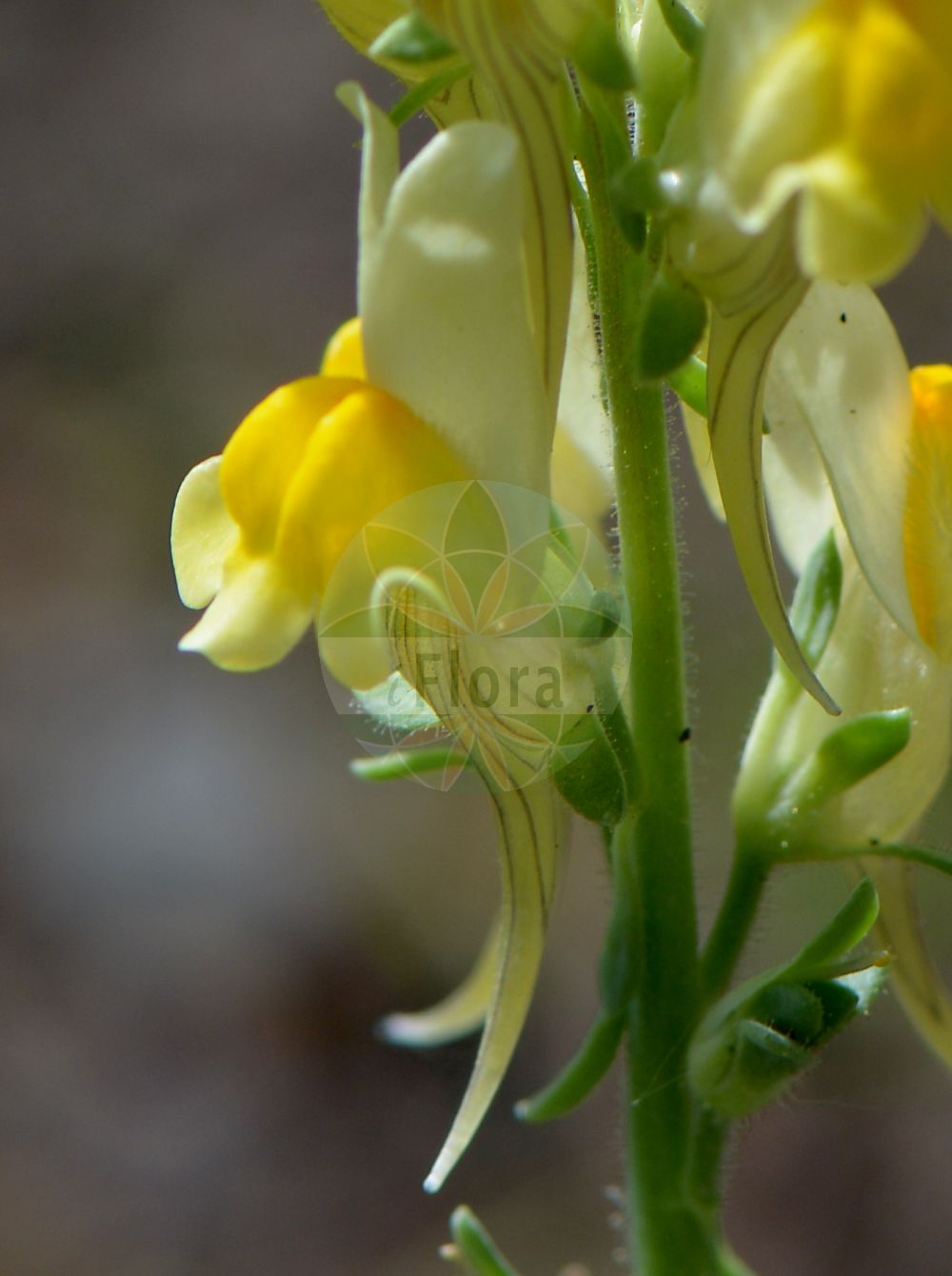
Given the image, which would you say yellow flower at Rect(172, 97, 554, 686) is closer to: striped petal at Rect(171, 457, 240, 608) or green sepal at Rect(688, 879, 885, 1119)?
striped petal at Rect(171, 457, 240, 608)

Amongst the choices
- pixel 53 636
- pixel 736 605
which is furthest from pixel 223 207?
pixel 736 605

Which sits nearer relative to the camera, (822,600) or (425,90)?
(425,90)

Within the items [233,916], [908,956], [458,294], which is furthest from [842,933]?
[233,916]

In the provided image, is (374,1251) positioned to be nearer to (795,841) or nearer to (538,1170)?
(538,1170)

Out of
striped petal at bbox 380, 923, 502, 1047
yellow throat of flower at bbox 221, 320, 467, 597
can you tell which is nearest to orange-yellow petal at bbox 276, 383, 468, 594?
yellow throat of flower at bbox 221, 320, 467, 597

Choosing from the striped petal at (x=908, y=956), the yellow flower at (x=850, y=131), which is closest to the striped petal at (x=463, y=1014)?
the striped petal at (x=908, y=956)

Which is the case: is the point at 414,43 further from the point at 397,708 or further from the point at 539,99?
the point at 397,708
